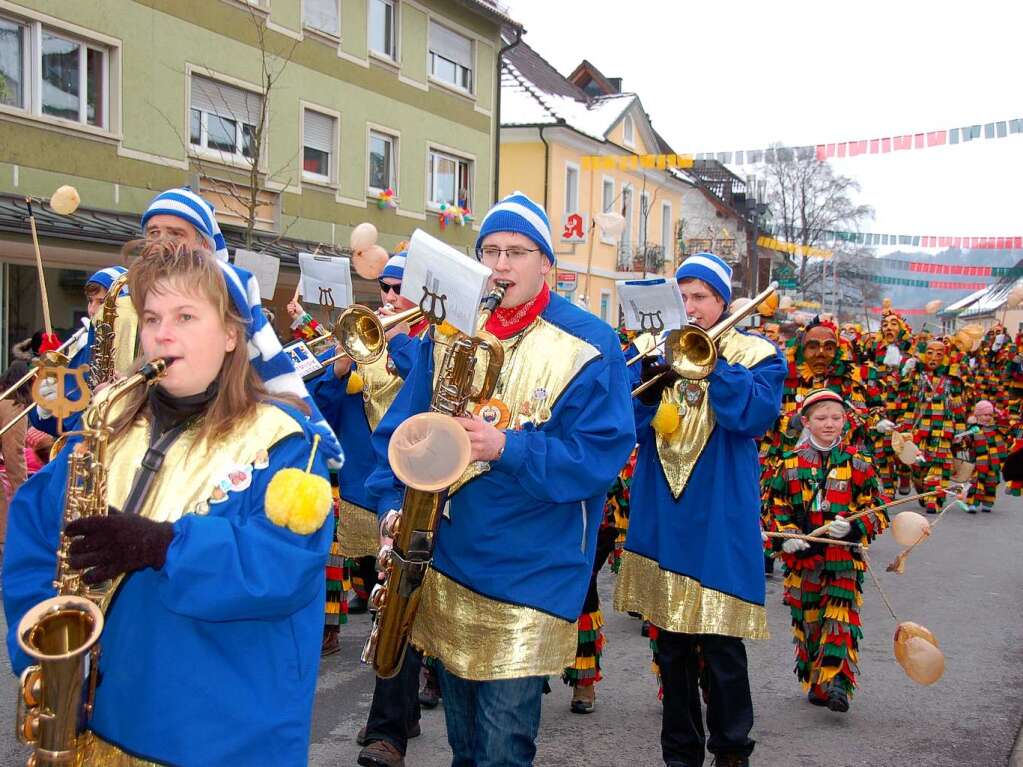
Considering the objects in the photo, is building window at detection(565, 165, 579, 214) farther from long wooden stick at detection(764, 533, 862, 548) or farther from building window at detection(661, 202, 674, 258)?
long wooden stick at detection(764, 533, 862, 548)

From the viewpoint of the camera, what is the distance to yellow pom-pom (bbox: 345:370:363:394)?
18.5ft

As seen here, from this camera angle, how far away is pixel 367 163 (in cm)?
2050

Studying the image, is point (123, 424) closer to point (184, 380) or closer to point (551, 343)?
point (184, 380)

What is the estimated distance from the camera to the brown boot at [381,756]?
4.27m

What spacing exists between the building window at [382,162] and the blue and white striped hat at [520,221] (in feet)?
58.7

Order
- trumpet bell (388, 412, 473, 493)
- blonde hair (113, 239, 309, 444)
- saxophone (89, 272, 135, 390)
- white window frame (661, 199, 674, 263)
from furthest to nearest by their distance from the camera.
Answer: white window frame (661, 199, 674, 263) → saxophone (89, 272, 135, 390) → trumpet bell (388, 412, 473, 493) → blonde hair (113, 239, 309, 444)

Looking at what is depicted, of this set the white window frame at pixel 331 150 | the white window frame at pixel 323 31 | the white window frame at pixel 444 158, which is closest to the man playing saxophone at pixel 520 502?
the white window frame at pixel 331 150

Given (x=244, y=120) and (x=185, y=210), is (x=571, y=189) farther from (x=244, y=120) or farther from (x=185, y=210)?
(x=185, y=210)

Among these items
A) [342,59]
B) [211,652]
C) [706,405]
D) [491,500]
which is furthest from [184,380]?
[342,59]

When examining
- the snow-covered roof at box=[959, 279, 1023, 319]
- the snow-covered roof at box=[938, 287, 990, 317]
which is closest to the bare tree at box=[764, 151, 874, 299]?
the snow-covered roof at box=[959, 279, 1023, 319]

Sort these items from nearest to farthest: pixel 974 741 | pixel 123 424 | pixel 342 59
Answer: pixel 123 424, pixel 974 741, pixel 342 59

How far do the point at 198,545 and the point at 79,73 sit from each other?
1407cm

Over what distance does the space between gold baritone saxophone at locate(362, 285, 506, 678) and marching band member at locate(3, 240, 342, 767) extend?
45cm

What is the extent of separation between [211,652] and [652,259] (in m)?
33.8
